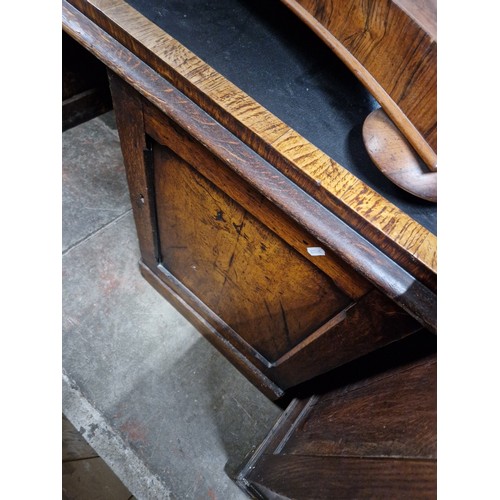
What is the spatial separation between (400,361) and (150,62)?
874 mm

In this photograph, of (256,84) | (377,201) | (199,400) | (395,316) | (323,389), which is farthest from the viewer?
(199,400)

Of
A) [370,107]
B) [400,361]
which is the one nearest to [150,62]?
[370,107]

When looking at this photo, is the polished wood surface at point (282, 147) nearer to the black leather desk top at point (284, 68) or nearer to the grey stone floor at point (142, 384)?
the black leather desk top at point (284, 68)

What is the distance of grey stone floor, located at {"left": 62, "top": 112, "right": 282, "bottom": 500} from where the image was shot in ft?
5.28

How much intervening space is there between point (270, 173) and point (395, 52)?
34 cm

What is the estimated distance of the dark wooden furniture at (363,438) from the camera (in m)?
0.68

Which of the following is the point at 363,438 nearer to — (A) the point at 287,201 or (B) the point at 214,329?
(A) the point at 287,201

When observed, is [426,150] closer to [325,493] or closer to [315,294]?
[315,294]

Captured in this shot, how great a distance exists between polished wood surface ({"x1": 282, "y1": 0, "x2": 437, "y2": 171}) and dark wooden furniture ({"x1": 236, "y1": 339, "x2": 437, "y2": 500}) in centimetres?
45

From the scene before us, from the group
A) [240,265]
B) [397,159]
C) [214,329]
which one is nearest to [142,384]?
[214,329]

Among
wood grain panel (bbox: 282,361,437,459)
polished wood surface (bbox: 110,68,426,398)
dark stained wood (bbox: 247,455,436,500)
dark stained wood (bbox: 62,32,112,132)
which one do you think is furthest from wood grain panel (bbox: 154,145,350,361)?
dark stained wood (bbox: 62,32,112,132)

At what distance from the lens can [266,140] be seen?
801 mm

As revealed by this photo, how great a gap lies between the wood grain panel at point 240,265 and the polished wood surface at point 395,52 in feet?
1.21

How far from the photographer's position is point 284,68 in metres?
1.04
